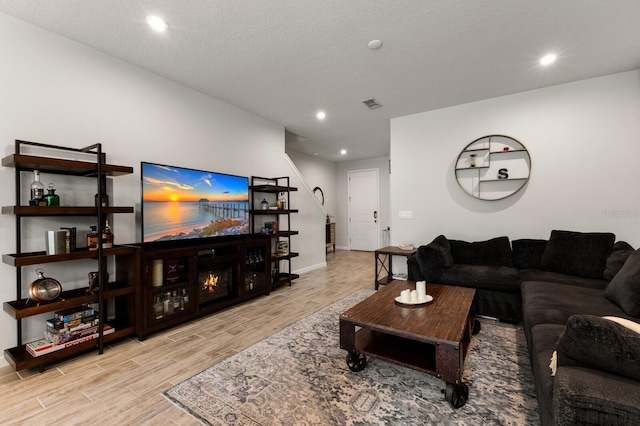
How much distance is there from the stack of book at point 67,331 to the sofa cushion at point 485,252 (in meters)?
3.99

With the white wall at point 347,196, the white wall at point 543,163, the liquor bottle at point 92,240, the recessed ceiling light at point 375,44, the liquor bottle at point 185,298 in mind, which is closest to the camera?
the liquor bottle at point 92,240

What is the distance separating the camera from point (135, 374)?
2096 millimetres

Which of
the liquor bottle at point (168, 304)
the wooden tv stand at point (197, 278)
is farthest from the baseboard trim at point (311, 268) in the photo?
the liquor bottle at point (168, 304)

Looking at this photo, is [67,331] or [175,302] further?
[175,302]

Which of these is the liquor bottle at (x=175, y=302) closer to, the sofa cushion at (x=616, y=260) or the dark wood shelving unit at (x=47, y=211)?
the dark wood shelving unit at (x=47, y=211)

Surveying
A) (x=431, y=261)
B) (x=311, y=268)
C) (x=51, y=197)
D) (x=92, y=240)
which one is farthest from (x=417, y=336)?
(x=311, y=268)

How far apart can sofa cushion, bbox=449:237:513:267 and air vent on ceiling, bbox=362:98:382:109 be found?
90.0 inches

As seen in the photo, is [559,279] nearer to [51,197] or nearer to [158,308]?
[158,308]

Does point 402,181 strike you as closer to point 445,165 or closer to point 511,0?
point 445,165

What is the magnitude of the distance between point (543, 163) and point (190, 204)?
4.48 meters

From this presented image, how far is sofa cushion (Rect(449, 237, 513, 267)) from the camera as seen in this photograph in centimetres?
356

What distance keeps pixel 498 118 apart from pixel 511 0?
2112mm

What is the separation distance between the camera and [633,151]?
3.25 m

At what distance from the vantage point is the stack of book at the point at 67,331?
217 centimetres
